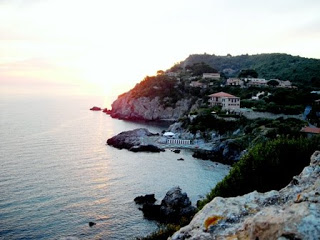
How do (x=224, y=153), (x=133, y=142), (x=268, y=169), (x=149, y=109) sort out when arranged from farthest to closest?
(x=149, y=109) → (x=133, y=142) → (x=224, y=153) → (x=268, y=169)

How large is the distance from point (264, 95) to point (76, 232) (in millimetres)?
93760

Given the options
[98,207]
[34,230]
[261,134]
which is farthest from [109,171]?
[261,134]

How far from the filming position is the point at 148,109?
505 ft

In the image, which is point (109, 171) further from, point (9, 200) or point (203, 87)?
point (203, 87)

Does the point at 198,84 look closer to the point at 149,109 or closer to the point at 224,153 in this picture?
the point at 149,109

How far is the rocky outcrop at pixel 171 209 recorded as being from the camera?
40.7 m

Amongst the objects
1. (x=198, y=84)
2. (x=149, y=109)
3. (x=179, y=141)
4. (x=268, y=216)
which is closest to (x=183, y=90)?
(x=198, y=84)

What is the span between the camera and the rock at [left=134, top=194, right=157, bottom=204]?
45.0 meters

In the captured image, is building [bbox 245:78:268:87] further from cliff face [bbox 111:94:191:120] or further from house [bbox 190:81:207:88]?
cliff face [bbox 111:94:191:120]

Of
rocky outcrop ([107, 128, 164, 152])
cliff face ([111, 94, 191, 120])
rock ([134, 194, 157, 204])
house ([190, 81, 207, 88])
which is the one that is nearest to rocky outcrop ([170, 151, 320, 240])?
rock ([134, 194, 157, 204])

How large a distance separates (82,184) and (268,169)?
35.7 m

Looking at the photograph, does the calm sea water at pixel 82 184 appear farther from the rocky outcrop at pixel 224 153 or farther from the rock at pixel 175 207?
the rocky outcrop at pixel 224 153

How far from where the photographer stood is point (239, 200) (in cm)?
1098

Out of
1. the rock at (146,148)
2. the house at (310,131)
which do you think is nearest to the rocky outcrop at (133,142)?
the rock at (146,148)
